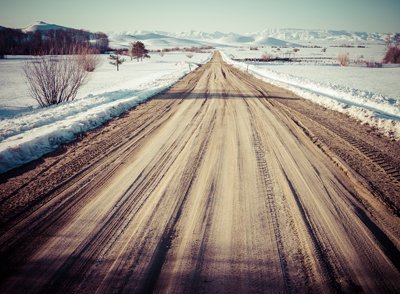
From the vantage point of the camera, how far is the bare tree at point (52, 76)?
411 inches

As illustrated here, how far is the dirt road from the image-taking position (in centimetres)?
222

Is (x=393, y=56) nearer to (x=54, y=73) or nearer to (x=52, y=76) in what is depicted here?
(x=54, y=73)

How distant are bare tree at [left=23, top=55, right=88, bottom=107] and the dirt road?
7159mm

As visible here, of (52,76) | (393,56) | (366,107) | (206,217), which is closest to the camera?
(206,217)

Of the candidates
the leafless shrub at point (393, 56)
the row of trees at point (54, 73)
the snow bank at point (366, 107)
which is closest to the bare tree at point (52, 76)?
the row of trees at point (54, 73)

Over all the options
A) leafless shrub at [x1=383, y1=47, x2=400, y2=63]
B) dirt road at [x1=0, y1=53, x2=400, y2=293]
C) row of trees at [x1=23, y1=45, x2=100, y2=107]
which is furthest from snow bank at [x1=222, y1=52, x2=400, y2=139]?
leafless shrub at [x1=383, y1=47, x2=400, y2=63]

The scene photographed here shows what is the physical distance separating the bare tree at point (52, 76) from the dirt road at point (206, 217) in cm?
716

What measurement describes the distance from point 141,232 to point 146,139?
331 centimetres

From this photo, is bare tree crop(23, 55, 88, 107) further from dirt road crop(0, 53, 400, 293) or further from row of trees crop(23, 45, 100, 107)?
dirt road crop(0, 53, 400, 293)

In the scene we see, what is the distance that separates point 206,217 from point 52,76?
1107 cm

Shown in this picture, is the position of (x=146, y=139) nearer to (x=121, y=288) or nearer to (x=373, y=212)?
(x=121, y=288)

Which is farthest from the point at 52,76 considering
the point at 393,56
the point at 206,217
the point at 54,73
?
the point at 393,56

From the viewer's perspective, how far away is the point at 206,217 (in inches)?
Result: 118

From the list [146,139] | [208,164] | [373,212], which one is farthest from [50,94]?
[373,212]
